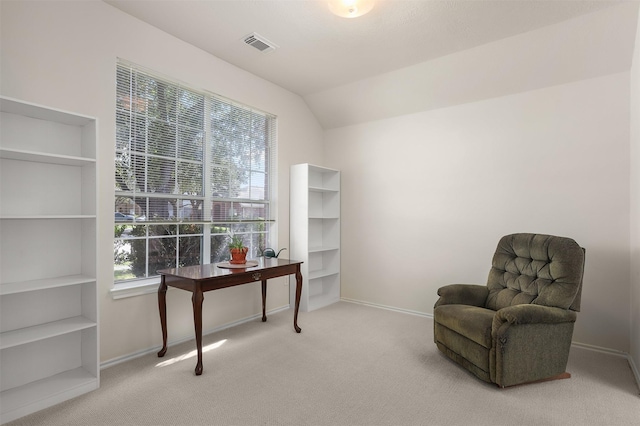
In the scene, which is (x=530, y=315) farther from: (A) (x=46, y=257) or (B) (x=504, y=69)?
(A) (x=46, y=257)

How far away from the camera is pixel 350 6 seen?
246 centimetres

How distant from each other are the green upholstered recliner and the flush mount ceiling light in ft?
7.61

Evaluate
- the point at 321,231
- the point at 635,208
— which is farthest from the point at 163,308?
the point at 635,208

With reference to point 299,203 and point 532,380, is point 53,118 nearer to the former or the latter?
point 299,203

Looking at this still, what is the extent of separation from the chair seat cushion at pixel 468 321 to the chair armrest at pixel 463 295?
134 millimetres

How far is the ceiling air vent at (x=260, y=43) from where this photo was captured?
3.12m

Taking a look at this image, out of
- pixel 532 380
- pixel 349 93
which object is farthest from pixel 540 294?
pixel 349 93

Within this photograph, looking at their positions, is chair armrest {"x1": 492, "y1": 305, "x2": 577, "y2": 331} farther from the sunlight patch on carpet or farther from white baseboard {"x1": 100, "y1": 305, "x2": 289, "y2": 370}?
white baseboard {"x1": 100, "y1": 305, "x2": 289, "y2": 370}

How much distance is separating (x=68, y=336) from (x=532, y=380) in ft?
11.0

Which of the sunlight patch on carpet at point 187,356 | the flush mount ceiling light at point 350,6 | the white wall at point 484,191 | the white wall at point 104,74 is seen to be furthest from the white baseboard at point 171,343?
the flush mount ceiling light at point 350,6

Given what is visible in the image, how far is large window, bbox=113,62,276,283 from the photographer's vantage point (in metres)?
2.91

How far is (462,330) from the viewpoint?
2.57 m

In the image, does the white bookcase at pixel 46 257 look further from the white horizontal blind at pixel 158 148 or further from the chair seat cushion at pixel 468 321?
the chair seat cushion at pixel 468 321

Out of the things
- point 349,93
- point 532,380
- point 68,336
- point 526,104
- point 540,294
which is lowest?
point 532,380
